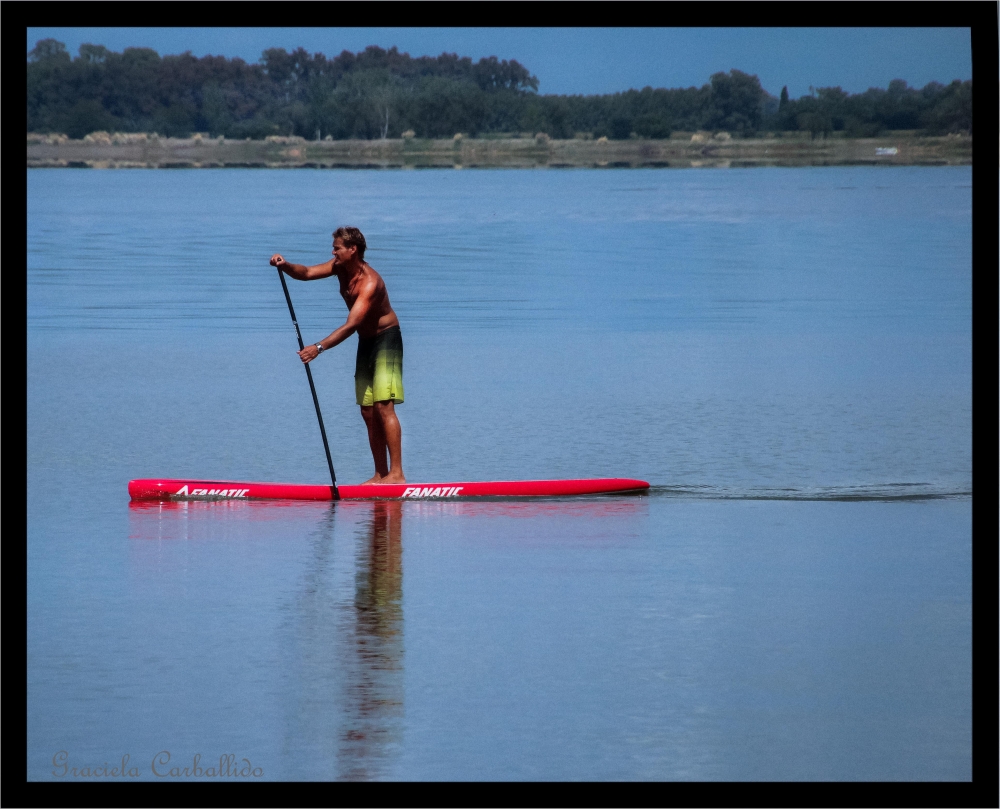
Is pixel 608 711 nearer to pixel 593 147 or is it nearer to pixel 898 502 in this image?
pixel 898 502

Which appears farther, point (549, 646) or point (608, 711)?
point (549, 646)

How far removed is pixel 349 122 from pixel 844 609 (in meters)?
80.0

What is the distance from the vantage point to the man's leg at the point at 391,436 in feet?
34.7

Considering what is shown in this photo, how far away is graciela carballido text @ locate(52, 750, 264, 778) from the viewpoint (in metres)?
5.86

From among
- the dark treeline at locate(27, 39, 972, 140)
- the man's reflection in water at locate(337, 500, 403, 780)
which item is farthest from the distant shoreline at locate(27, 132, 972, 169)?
the man's reflection in water at locate(337, 500, 403, 780)

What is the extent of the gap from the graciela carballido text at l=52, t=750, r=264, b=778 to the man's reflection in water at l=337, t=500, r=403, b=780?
35 cm

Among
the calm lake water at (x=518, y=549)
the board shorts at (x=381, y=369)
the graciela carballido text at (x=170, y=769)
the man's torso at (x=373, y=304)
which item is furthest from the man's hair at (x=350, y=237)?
the graciela carballido text at (x=170, y=769)

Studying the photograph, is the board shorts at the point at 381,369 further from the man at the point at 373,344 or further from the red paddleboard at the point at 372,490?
the red paddleboard at the point at 372,490

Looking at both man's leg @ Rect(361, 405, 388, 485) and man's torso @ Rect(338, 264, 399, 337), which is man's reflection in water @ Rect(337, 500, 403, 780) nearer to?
man's leg @ Rect(361, 405, 388, 485)

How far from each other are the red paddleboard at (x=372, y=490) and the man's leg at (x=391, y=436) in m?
0.20

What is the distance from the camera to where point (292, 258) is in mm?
29859

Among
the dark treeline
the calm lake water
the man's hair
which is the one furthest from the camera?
the dark treeline

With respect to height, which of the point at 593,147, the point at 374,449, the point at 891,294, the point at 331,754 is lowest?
the point at 331,754

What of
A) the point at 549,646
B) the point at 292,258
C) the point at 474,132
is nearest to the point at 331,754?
the point at 549,646
